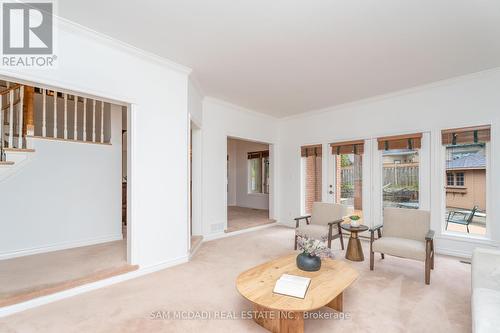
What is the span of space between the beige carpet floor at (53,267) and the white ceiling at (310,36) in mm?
2816

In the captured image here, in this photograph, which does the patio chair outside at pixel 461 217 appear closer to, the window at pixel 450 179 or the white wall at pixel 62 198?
the window at pixel 450 179

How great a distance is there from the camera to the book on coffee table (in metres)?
1.94

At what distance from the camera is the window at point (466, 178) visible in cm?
378

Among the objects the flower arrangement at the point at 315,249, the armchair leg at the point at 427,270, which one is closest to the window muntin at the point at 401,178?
the armchair leg at the point at 427,270

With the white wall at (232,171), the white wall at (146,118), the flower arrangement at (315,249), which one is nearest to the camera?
the flower arrangement at (315,249)

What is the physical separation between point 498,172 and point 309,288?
3.67 m

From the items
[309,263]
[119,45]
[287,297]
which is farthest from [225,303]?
[119,45]

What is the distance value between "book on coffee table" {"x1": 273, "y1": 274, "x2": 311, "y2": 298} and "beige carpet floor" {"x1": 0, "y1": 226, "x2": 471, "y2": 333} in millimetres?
382

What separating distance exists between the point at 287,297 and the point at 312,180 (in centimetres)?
429

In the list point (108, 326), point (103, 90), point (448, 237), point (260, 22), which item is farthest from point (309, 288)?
point (448, 237)

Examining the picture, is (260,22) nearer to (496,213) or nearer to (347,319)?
(347,319)

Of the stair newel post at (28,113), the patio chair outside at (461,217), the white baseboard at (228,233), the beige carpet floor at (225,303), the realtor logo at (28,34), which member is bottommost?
the white baseboard at (228,233)

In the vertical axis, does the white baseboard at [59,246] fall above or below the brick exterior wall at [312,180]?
below

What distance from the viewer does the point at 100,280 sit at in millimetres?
2773
